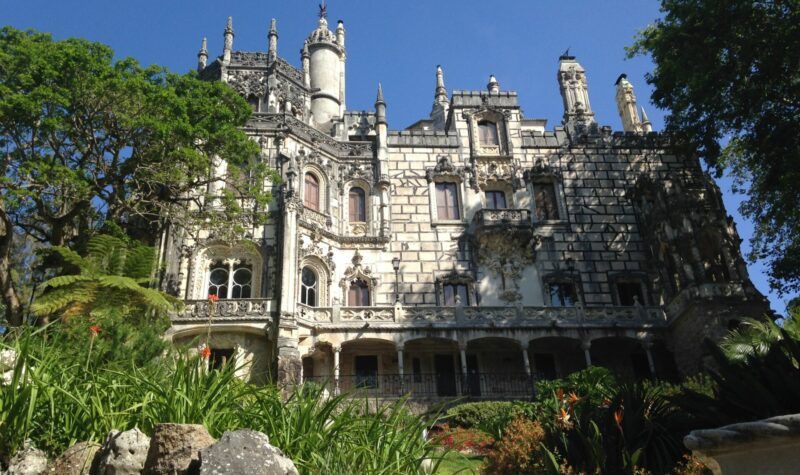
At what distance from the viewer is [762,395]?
6.42 m

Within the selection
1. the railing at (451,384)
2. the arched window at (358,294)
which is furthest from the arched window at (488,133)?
the railing at (451,384)

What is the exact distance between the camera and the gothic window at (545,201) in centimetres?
2867

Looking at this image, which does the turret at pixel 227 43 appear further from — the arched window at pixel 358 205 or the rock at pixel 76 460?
the rock at pixel 76 460

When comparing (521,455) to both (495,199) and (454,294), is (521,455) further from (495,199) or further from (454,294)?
(495,199)

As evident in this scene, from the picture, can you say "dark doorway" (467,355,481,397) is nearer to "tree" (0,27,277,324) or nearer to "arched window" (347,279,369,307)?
"arched window" (347,279,369,307)

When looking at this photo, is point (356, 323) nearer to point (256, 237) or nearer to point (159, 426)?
point (256, 237)

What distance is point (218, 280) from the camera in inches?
958

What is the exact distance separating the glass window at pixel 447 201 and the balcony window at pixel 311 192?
17.3 feet

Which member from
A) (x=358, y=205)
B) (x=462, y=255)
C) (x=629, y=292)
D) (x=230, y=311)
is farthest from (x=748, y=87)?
(x=230, y=311)

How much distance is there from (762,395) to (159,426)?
18.5ft

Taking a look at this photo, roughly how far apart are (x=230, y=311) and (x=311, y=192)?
7.11 meters

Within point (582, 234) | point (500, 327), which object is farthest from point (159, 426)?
point (582, 234)

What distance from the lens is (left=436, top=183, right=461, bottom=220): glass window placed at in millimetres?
28375

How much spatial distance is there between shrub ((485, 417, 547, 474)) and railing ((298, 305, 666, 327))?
14336 millimetres
